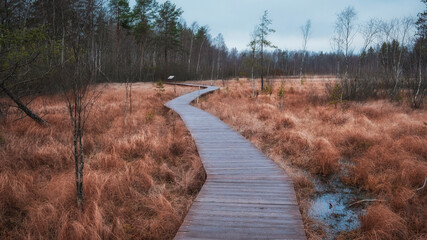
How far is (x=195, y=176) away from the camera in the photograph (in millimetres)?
4363

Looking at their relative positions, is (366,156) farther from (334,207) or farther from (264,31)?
(264,31)

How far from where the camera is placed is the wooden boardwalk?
232 cm

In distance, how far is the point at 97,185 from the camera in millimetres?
3752

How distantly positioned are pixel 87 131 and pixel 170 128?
109 inches

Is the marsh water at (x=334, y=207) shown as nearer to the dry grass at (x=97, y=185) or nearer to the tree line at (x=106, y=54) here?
the dry grass at (x=97, y=185)

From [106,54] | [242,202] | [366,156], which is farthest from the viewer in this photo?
Result: [106,54]

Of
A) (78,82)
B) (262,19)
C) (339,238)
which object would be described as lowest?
(339,238)

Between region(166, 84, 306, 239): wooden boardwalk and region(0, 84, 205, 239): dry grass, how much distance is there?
0.49 metres

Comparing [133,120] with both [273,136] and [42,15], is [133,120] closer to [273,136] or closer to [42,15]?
[273,136]

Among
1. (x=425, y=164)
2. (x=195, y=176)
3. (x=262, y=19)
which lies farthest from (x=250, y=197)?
(x=262, y=19)

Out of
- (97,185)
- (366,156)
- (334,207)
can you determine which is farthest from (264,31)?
(97,185)

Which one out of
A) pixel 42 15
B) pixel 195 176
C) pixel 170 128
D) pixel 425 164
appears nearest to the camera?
pixel 195 176

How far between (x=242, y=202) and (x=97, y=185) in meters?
2.53

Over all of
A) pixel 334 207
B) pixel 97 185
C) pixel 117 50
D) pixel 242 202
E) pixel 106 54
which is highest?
pixel 106 54
